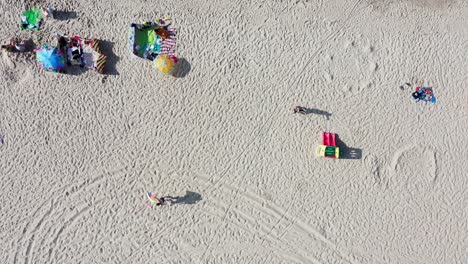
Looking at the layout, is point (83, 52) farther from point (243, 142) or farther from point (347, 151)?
point (347, 151)

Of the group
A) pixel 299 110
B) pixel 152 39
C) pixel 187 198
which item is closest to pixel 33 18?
pixel 152 39

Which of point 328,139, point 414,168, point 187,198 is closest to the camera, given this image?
point 187,198

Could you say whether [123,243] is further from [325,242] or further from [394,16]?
[394,16]

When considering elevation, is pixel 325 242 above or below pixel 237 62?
below

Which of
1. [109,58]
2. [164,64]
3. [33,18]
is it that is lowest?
[109,58]

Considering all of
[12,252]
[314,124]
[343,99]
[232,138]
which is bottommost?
[12,252]

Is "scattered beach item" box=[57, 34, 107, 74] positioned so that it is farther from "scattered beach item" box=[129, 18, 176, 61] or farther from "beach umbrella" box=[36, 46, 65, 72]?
"scattered beach item" box=[129, 18, 176, 61]

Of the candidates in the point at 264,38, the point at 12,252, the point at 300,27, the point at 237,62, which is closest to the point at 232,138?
the point at 237,62

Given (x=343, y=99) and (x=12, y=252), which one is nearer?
A: (x=12, y=252)
